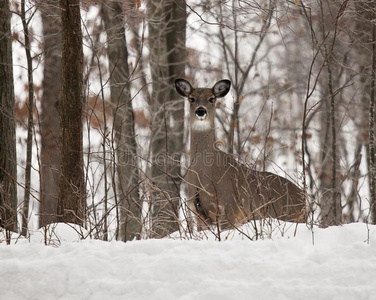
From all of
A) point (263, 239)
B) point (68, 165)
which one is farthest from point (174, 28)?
point (263, 239)

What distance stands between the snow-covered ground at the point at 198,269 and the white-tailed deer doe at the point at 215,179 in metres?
2.52

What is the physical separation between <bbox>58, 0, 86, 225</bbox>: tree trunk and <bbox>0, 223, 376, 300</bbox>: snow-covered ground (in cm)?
198

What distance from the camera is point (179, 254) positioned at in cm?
632

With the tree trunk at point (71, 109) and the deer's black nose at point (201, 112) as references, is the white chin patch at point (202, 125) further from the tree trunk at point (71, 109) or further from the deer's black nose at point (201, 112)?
the tree trunk at point (71, 109)

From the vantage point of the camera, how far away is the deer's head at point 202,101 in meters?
10.1

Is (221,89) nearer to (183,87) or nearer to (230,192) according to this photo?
(183,87)

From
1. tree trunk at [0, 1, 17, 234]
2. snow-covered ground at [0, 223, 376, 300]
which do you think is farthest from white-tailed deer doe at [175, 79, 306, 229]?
snow-covered ground at [0, 223, 376, 300]

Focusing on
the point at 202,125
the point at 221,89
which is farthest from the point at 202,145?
the point at 221,89

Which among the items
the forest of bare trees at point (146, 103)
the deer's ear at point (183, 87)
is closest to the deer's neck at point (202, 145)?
the forest of bare trees at point (146, 103)

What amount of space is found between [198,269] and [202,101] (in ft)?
14.7

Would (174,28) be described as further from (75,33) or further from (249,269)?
(249,269)

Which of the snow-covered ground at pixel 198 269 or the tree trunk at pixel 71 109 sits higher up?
the tree trunk at pixel 71 109

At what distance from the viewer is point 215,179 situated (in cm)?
964

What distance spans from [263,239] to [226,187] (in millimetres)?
2758
